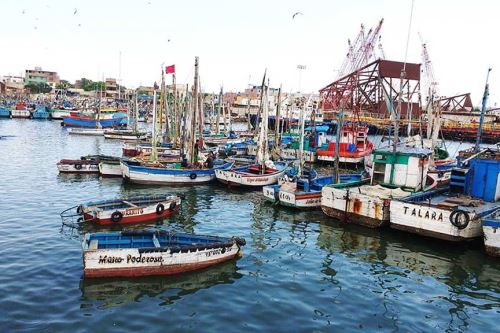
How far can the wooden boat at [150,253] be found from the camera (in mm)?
14641

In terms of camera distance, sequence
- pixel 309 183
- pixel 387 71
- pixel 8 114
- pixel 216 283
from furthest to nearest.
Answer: pixel 387 71, pixel 8 114, pixel 309 183, pixel 216 283

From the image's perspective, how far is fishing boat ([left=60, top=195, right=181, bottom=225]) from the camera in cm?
2130

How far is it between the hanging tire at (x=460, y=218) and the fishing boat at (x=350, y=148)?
2765cm

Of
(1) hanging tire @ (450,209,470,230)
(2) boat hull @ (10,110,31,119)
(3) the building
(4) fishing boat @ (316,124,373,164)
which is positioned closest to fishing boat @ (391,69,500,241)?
(1) hanging tire @ (450,209,470,230)

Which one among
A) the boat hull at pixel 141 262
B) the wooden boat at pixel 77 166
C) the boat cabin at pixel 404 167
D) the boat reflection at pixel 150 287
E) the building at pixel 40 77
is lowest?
the boat reflection at pixel 150 287

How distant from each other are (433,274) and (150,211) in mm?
14982

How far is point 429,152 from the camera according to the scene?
24859 mm

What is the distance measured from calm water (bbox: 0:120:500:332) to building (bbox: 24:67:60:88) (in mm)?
182847

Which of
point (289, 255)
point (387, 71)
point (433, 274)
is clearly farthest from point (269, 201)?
point (387, 71)

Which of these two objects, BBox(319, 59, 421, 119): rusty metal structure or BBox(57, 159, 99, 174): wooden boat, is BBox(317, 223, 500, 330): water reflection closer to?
BBox(57, 159, 99, 174): wooden boat

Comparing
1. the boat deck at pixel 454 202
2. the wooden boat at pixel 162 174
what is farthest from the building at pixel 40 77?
the boat deck at pixel 454 202

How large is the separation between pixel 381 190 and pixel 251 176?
11.6 meters

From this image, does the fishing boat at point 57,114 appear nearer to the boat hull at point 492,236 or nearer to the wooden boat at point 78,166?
the wooden boat at point 78,166

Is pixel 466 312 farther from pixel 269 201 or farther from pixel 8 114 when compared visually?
pixel 8 114
